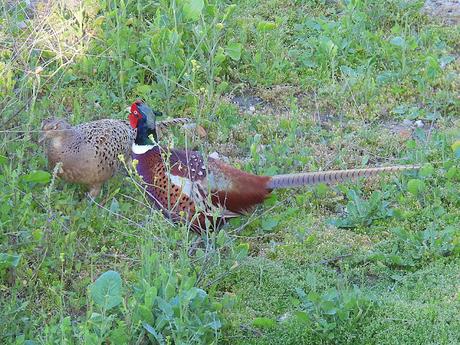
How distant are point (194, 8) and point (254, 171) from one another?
1.42m

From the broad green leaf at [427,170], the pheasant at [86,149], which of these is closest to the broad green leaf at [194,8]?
the pheasant at [86,149]

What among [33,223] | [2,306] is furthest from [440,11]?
[2,306]

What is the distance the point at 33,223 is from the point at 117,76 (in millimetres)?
1638

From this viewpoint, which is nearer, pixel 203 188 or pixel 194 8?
pixel 203 188

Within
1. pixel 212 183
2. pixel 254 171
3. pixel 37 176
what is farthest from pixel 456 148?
pixel 37 176

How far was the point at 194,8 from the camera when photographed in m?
6.50

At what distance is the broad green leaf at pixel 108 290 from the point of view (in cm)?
414

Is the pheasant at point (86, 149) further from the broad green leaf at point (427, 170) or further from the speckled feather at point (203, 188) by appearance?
the broad green leaf at point (427, 170)

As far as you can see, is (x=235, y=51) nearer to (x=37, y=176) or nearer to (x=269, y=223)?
(x=269, y=223)

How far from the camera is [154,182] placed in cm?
523

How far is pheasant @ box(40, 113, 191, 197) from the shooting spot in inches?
215

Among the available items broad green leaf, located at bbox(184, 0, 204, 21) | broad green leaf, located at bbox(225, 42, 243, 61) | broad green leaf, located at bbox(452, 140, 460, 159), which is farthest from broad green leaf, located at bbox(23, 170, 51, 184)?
broad green leaf, located at bbox(452, 140, 460, 159)

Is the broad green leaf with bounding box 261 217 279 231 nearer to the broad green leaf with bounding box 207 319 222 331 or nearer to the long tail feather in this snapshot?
the long tail feather

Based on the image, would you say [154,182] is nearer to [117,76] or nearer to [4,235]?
[4,235]
